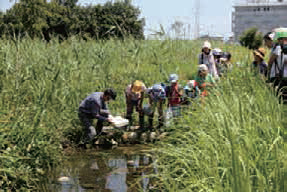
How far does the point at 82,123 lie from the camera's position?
22.9ft

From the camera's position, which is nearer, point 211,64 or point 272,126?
point 272,126

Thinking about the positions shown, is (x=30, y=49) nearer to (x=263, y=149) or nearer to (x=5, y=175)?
(x=5, y=175)

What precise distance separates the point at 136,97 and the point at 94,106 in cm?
Answer: 87

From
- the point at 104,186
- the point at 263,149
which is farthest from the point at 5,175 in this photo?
the point at 263,149

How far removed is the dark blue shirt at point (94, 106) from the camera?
22.3 ft

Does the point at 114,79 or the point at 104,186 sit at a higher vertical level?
the point at 114,79

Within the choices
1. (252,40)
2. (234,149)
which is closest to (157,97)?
(234,149)

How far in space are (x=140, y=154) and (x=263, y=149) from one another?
361 cm

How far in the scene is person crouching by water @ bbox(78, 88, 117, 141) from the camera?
6785mm

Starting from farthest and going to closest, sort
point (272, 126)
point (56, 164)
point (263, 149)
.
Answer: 1. point (56, 164)
2. point (272, 126)
3. point (263, 149)

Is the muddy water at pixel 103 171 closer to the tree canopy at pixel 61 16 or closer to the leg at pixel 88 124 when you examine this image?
the leg at pixel 88 124

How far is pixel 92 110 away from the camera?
679cm

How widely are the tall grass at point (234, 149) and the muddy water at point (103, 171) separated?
85 centimetres

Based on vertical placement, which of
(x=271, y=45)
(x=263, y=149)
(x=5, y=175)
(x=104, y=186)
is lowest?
(x=104, y=186)
